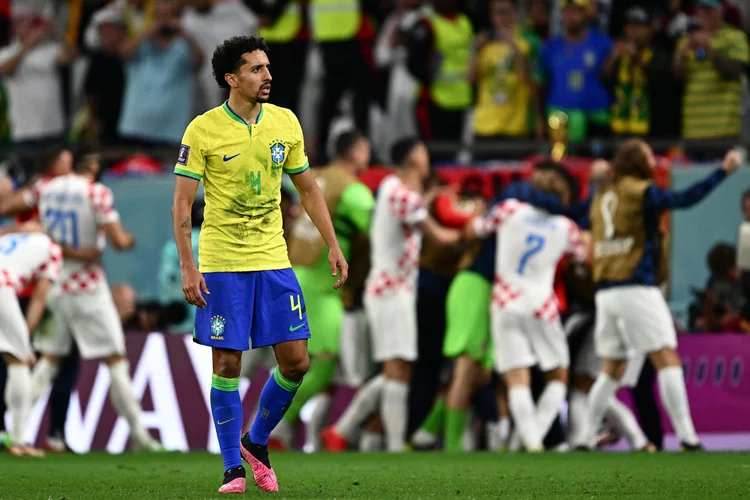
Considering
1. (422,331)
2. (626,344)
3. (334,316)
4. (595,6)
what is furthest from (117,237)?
(595,6)

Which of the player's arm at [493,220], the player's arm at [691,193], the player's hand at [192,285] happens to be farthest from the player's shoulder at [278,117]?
the player's arm at [493,220]

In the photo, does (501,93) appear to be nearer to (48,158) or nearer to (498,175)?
(498,175)

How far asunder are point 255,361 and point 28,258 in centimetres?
252

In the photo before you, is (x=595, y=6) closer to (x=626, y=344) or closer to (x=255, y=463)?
(x=626, y=344)

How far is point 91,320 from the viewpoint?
508 inches

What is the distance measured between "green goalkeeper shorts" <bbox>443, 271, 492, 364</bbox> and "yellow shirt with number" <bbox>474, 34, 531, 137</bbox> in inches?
124

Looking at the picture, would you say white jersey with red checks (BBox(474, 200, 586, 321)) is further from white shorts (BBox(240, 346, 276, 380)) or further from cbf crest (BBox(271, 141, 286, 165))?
cbf crest (BBox(271, 141, 286, 165))

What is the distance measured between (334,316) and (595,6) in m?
4.86

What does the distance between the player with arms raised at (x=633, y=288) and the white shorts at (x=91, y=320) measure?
4.22 m

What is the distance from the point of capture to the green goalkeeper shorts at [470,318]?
12.8 meters

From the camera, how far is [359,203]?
13.1m

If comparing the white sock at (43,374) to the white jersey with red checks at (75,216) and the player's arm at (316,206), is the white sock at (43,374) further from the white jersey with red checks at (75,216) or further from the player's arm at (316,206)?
the player's arm at (316,206)

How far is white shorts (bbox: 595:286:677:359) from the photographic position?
11633mm

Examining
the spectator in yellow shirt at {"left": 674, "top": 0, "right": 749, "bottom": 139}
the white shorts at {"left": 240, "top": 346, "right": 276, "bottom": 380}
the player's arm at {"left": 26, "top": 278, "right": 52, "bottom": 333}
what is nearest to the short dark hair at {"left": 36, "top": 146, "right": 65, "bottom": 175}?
the player's arm at {"left": 26, "top": 278, "right": 52, "bottom": 333}
